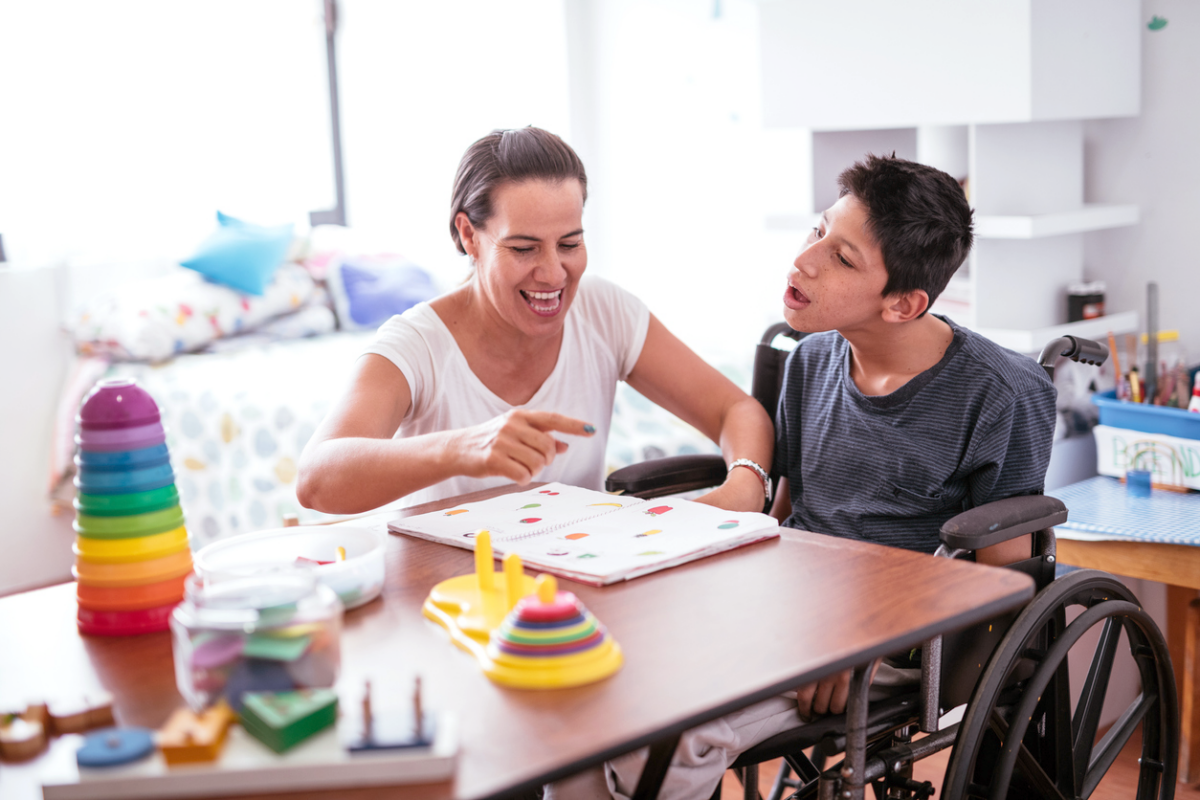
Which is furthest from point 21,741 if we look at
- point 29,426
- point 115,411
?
point 29,426

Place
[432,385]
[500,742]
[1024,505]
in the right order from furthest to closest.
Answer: [432,385]
[1024,505]
[500,742]

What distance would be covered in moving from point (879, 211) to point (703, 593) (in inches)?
26.2

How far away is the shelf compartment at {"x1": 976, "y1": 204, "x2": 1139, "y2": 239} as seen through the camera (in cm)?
213

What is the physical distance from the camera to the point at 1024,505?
128cm

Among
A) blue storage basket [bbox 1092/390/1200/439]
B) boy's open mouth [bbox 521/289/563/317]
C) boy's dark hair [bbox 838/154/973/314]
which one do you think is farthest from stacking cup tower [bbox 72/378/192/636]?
blue storage basket [bbox 1092/390/1200/439]

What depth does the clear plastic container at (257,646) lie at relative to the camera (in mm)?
768

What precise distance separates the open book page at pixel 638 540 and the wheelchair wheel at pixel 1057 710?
0.29 m

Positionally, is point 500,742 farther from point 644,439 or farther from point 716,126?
point 716,126

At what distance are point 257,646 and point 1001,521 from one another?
2.68ft

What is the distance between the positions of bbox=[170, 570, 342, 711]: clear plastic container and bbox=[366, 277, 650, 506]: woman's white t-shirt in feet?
2.35

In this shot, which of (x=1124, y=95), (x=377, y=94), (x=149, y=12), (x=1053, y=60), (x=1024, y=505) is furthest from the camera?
(x=377, y=94)

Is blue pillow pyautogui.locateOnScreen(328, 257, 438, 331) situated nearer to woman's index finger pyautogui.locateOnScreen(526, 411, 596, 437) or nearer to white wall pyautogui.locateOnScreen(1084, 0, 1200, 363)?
white wall pyautogui.locateOnScreen(1084, 0, 1200, 363)

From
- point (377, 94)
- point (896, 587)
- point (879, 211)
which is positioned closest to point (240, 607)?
point (896, 587)

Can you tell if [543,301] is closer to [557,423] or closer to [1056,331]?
[557,423]
